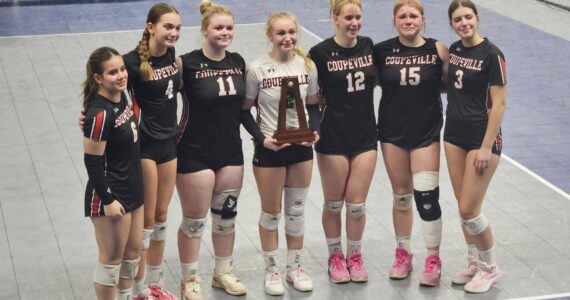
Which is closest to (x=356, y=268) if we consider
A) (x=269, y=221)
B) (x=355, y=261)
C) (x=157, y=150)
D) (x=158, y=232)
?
(x=355, y=261)

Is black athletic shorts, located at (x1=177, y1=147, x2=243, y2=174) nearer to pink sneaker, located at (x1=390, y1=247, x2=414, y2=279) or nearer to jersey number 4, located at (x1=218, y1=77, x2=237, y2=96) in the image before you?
jersey number 4, located at (x1=218, y1=77, x2=237, y2=96)

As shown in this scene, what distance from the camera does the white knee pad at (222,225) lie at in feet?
26.9

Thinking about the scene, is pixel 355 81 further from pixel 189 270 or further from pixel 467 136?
pixel 189 270

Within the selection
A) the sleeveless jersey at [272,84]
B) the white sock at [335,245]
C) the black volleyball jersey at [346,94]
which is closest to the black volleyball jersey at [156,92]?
the sleeveless jersey at [272,84]

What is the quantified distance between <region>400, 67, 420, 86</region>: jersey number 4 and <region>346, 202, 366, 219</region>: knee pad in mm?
1056

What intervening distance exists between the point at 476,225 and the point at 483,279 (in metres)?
0.46

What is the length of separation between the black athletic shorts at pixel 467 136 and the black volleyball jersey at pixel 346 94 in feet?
2.03

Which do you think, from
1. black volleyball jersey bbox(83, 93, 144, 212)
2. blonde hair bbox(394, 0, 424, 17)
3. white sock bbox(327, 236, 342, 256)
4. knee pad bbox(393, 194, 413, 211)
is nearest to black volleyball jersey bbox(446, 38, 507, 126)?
blonde hair bbox(394, 0, 424, 17)

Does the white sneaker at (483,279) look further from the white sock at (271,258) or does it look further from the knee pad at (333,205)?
the white sock at (271,258)

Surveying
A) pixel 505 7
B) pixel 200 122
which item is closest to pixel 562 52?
pixel 505 7

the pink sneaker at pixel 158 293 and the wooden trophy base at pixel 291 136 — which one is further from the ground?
the wooden trophy base at pixel 291 136

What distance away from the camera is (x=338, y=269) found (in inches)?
337

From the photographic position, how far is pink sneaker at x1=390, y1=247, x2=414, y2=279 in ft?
28.1

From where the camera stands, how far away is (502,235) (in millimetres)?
9430
